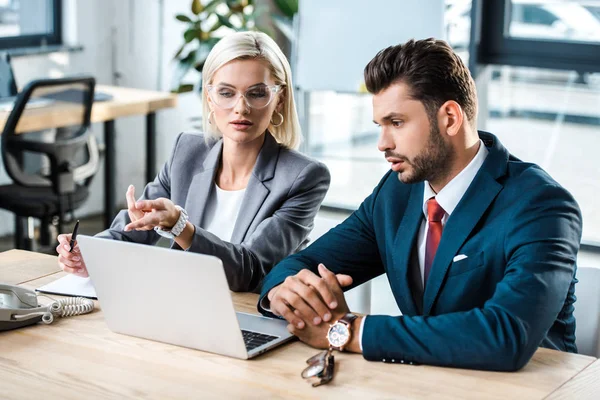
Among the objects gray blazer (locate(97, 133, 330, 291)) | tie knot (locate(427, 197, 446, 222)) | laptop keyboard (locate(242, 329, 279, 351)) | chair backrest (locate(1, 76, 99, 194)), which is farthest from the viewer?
chair backrest (locate(1, 76, 99, 194))

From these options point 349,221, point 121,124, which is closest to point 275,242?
point 349,221

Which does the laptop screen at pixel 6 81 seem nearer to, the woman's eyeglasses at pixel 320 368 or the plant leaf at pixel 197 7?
the plant leaf at pixel 197 7

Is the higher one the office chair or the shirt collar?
the shirt collar

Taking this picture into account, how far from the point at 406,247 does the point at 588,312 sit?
0.40 meters

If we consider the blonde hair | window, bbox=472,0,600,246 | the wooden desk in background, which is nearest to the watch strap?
the blonde hair

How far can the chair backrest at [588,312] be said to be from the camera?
197 centimetres

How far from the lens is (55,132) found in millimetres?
4223

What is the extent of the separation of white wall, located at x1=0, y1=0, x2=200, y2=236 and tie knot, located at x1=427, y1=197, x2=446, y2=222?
3585 mm

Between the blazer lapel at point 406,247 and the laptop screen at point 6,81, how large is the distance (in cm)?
295

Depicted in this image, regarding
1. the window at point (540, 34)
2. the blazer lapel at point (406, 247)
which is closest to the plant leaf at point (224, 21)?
the window at point (540, 34)

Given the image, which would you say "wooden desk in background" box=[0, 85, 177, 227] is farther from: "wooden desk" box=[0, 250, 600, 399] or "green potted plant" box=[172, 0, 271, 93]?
"wooden desk" box=[0, 250, 600, 399]

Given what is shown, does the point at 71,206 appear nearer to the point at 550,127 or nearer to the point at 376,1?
the point at 376,1

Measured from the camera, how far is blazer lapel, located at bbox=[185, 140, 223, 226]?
2.43m

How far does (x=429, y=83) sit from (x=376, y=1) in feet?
8.45
